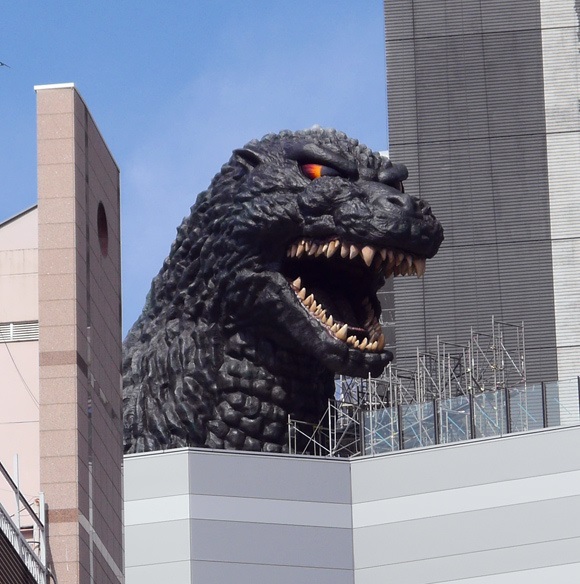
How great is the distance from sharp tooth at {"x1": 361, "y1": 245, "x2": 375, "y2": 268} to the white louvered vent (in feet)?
21.2

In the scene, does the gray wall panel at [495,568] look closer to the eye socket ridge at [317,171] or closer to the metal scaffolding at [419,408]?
the metal scaffolding at [419,408]

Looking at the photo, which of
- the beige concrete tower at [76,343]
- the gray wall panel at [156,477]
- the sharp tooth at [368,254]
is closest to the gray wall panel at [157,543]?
the gray wall panel at [156,477]

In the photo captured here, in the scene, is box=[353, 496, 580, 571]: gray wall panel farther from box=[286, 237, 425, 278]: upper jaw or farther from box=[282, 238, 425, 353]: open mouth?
box=[286, 237, 425, 278]: upper jaw

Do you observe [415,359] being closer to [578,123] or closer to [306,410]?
[578,123]

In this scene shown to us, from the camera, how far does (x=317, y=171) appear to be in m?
35.7

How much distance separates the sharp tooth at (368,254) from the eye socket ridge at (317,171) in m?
1.11

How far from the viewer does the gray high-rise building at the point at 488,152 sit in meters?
60.4

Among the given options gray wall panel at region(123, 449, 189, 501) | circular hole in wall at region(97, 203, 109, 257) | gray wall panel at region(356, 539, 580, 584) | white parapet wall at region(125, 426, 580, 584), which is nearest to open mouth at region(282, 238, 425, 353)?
gray wall panel at region(123, 449, 189, 501)

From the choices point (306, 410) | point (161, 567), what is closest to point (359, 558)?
point (161, 567)

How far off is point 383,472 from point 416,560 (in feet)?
6.10

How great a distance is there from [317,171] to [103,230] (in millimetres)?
5216

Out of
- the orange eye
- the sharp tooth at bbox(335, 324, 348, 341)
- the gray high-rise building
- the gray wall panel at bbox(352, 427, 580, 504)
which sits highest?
the gray high-rise building

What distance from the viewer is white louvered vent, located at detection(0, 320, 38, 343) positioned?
30438mm

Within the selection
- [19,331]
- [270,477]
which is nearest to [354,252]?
[19,331]
